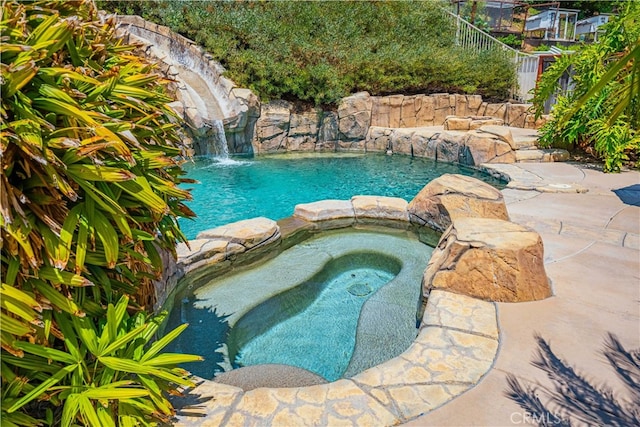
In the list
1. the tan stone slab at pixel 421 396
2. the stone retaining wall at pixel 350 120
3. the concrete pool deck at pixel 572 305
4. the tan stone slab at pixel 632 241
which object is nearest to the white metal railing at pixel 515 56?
the stone retaining wall at pixel 350 120

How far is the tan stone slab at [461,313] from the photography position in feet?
10.8

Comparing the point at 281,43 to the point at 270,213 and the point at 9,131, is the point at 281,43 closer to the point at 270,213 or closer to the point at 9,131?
the point at 270,213

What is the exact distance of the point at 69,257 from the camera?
1.79 m

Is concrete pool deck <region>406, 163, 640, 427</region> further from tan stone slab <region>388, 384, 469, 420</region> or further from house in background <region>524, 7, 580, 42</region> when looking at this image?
house in background <region>524, 7, 580, 42</region>

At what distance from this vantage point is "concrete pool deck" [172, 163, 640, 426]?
8.01 feet

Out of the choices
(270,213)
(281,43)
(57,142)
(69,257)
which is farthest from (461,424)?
(281,43)

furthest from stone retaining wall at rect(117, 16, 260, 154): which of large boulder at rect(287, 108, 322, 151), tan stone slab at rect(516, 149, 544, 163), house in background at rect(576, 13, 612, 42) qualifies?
house in background at rect(576, 13, 612, 42)

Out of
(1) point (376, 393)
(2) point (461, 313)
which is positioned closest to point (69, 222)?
(1) point (376, 393)

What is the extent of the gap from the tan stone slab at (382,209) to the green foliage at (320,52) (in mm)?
7536

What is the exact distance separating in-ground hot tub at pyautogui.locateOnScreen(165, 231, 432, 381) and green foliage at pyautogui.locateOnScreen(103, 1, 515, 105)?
902 centimetres

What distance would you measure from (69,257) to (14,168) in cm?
40

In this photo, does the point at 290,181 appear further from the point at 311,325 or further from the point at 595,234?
the point at 595,234

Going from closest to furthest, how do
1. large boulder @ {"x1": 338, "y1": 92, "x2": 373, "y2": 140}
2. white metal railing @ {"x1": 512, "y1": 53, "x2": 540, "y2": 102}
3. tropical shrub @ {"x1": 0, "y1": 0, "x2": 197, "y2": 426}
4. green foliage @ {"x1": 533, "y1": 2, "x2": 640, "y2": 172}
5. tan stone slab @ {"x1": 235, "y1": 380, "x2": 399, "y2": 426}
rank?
1. tropical shrub @ {"x1": 0, "y1": 0, "x2": 197, "y2": 426}
2. tan stone slab @ {"x1": 235, "y1": 380, "x2": 399, "y2": 426}
3. green foliage @ {"x1": 533, "y1": 2, "x2": 640, "y2": 172}
4. large boulder @ {"x1": 338, "y1": 92, "x2": 373, "y2": 140}
5. white metal railing @ {"x1": 512, "y1": 53, "x2": 540, "y2": 102}

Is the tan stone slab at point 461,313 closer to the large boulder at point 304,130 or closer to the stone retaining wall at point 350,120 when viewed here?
the stone retaining wall at point 350,120
